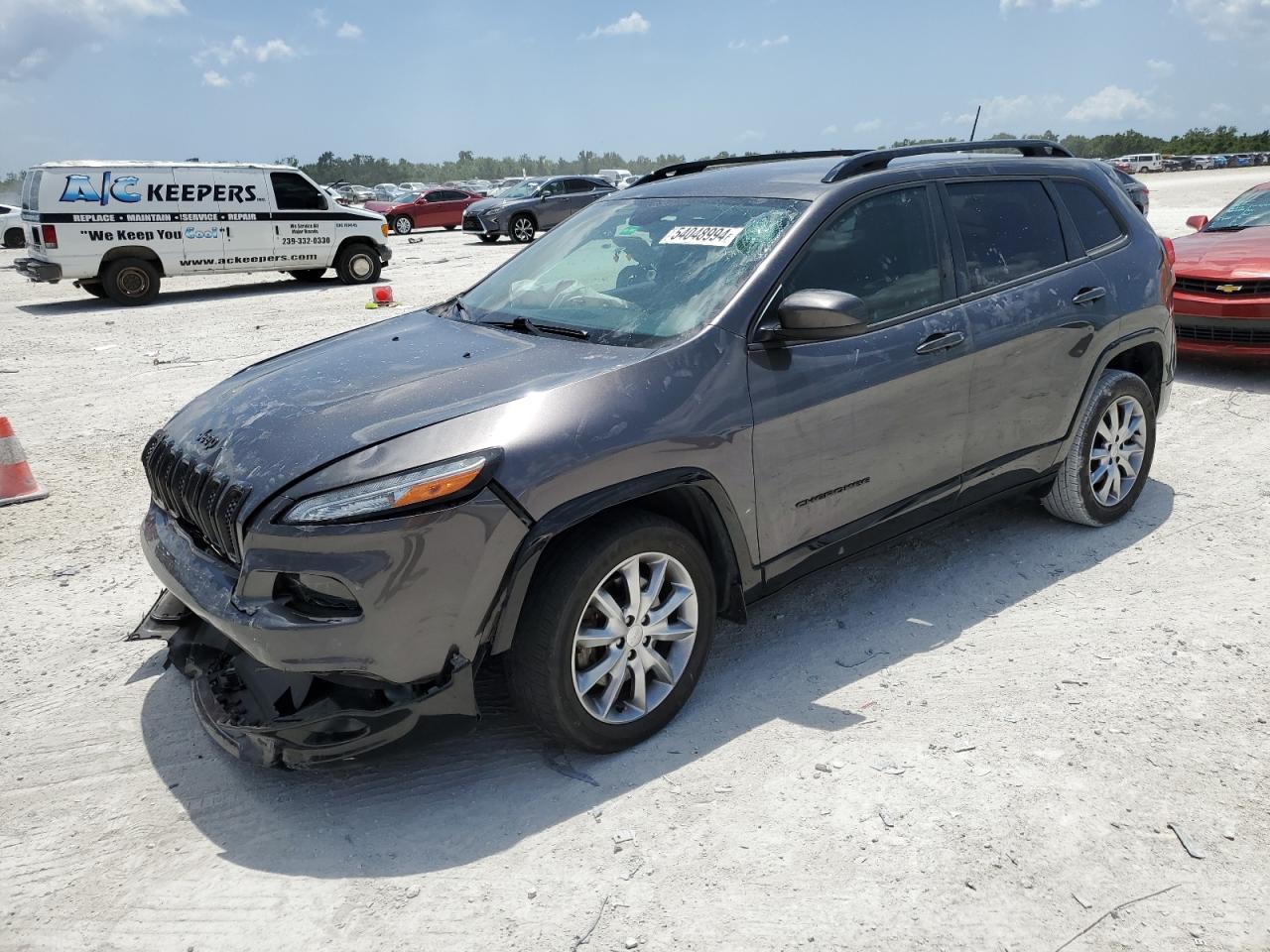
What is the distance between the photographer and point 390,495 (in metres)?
2.73

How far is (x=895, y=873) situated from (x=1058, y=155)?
3.74m

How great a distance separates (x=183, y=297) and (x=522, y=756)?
1513cm

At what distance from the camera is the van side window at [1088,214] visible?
472 cm

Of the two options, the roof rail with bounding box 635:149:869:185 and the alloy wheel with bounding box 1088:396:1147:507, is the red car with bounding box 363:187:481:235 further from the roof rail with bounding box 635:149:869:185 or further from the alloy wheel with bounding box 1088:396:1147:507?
the alloy wheel with bounding box 1088:396:1147:507

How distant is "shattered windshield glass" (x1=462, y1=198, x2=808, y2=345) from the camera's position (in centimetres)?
353

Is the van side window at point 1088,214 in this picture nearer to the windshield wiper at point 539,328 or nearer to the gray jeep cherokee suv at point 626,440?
the gray jeep cherokee suv at point 626,440

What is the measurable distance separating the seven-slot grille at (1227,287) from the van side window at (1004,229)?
12.9 feet

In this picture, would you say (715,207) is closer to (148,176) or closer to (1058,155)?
(1058,155)

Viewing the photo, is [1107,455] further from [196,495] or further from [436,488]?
[196,495]

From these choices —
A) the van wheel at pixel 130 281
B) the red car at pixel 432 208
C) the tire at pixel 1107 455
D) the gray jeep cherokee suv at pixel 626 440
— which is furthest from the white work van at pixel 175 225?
the red car at pixel 432 208

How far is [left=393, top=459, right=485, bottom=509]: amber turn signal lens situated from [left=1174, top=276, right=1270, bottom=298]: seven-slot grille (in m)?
7.08

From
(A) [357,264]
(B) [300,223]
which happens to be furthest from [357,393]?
(A) [357,264]

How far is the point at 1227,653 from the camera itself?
3756 millimetres

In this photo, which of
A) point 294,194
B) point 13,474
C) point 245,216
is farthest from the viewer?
point 294,194
